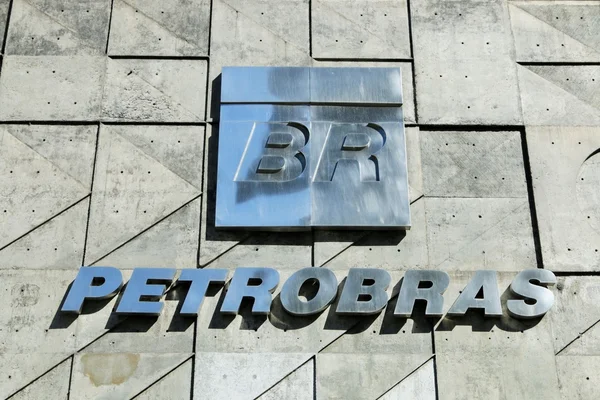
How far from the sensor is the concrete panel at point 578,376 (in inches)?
Answer: 452

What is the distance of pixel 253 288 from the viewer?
11922 mm

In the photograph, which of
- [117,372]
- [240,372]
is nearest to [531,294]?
[240,372]

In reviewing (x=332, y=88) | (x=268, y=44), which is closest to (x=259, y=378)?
(x=332, y=88)

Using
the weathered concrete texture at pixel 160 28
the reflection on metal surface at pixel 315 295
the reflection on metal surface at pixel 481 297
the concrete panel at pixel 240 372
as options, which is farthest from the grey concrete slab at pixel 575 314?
the weathered concrete texture at pixel 160 28

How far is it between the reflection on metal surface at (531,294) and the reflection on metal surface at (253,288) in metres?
3.45

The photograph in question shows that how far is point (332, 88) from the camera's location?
1335 cm

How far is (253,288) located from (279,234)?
101cm

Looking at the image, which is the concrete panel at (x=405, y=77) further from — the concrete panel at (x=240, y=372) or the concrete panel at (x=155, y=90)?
the concrete panel at (x=240, y=372)

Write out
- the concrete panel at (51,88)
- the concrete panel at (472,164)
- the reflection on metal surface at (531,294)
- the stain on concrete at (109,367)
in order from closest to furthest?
1. the stain on concrete at (109,367)
2. the reflection on metal surface at (531,294)
3. the concrete panel at (472,164)
4. the concrete panel at (51,88)

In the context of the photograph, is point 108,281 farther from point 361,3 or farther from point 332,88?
point 361,3

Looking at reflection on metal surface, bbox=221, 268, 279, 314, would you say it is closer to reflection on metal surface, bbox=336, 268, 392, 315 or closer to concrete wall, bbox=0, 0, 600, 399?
concrete wall, bbox=0, 0, 600, 399

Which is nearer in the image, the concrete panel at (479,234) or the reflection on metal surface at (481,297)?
the reflection on metal surface at (481,297)

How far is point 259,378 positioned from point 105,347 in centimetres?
224

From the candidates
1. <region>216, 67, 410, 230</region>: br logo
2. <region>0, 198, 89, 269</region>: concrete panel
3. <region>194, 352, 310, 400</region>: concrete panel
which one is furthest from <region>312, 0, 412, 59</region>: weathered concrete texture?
<region>194, 352, 310, 400</region>: concrete panel
